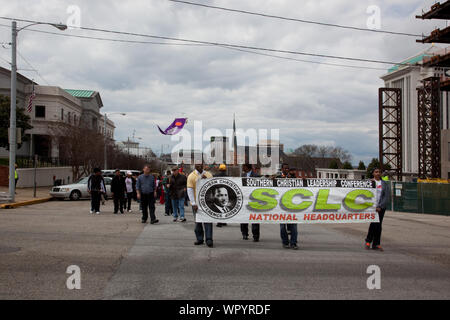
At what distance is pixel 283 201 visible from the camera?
9156 millimetres

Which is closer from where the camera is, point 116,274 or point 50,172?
point 116,274

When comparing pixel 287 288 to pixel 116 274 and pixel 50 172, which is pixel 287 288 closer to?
pixel 116 274

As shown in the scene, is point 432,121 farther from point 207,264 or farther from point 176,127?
point 207,264

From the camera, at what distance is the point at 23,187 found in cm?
3034

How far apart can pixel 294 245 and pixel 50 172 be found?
115 feet

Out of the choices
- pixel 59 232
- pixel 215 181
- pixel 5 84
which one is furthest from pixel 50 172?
pixel 215 181

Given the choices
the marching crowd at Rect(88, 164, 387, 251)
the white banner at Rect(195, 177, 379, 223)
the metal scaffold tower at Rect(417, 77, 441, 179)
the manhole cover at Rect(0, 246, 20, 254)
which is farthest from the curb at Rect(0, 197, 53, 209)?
the metal scaffold tower at Rect(417, 77, 441, 179)

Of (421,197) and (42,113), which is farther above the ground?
(42,113)

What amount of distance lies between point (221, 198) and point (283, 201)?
1.50 metres

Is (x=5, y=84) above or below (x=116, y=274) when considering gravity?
above

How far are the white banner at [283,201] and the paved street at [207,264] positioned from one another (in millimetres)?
700

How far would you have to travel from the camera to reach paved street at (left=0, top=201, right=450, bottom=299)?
17.7 ft
